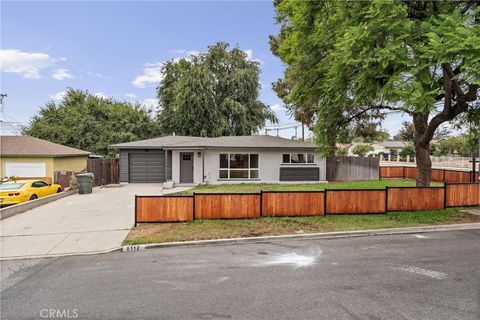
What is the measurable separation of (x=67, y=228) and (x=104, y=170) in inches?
499

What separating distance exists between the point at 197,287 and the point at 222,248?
7.86 ft

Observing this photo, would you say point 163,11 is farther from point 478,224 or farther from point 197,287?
point 478,224

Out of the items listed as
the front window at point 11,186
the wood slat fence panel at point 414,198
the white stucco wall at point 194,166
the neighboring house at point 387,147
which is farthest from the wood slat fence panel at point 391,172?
the neighboring house at point 387,147

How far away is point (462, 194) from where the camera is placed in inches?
472

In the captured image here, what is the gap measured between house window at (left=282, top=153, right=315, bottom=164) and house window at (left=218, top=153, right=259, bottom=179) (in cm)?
215

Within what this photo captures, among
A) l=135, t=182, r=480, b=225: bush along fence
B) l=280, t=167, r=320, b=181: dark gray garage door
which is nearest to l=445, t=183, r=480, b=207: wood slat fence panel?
l=135, t=182, r=480, b=225: bush along fence

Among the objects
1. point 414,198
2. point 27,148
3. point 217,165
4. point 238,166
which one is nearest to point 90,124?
point 27,148

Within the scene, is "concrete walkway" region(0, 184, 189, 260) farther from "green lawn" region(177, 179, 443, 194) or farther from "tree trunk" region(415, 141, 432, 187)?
"tree trunk" region(415, 141, 432, 187)

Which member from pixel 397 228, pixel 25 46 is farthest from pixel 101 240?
pixel 25 46

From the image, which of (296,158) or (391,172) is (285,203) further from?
(391,172)

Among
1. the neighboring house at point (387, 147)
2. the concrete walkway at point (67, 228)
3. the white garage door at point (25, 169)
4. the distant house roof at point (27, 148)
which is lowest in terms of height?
the concrete walkway at point (67, 228)

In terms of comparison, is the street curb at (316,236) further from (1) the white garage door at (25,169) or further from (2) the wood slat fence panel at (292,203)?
(1) the white garage door at (25,169)

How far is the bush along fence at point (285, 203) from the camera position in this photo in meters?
9.86

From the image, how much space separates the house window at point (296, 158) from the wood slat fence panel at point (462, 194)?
1032 centimetres
